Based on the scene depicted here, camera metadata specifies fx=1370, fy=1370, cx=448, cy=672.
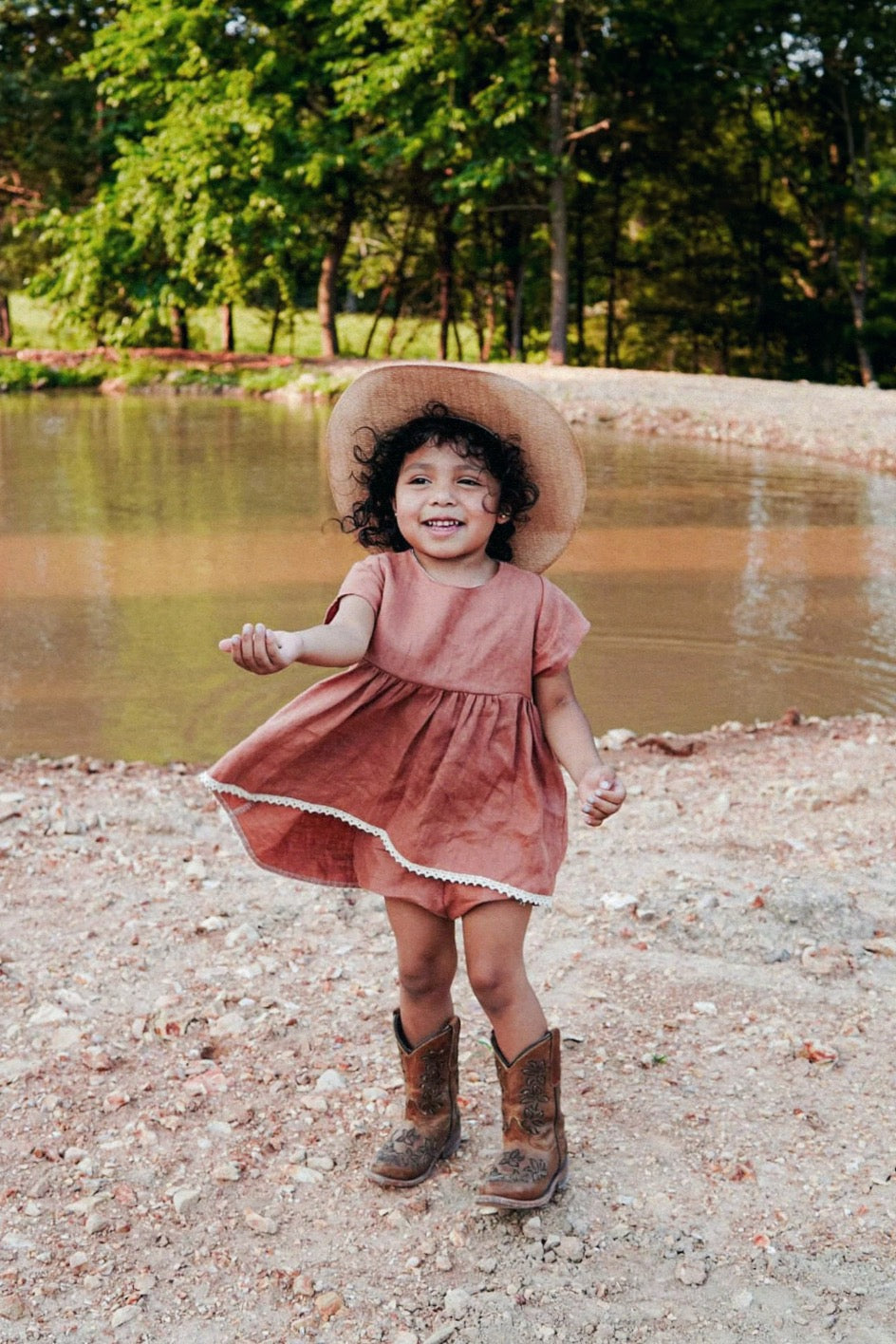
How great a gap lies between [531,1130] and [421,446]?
1.38 metres

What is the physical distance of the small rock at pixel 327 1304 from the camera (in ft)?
7.72

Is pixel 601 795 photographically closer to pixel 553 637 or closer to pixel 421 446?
pixel 553 637

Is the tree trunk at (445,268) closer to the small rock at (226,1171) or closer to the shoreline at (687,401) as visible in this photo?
the shoreline at (687,401)

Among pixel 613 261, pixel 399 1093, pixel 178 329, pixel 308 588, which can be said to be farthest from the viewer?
pixel 178 329

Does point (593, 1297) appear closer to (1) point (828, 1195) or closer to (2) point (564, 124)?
(1) point (828, 1195)

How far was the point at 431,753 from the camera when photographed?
2625 millimetres

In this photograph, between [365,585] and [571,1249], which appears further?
[365,585]

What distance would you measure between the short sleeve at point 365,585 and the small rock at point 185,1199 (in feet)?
3.74

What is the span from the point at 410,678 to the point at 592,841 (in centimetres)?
203

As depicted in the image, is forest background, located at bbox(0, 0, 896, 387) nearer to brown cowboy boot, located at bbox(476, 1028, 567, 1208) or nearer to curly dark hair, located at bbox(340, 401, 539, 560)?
curly dark hair, located at bbox(340, 401, 539, 560)

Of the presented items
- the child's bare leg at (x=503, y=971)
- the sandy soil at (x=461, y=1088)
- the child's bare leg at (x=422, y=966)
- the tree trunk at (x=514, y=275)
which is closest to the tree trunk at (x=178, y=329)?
the tree trunk at (x=514, y=275)

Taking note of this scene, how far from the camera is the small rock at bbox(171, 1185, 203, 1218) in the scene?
2.62 metres

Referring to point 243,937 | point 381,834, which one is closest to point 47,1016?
point 243,937

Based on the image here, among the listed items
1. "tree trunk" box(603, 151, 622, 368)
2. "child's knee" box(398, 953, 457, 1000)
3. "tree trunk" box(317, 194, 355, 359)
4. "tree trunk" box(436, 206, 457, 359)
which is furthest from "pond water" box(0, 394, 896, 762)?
"tree trunk" box(603, 151, 622, 368)
